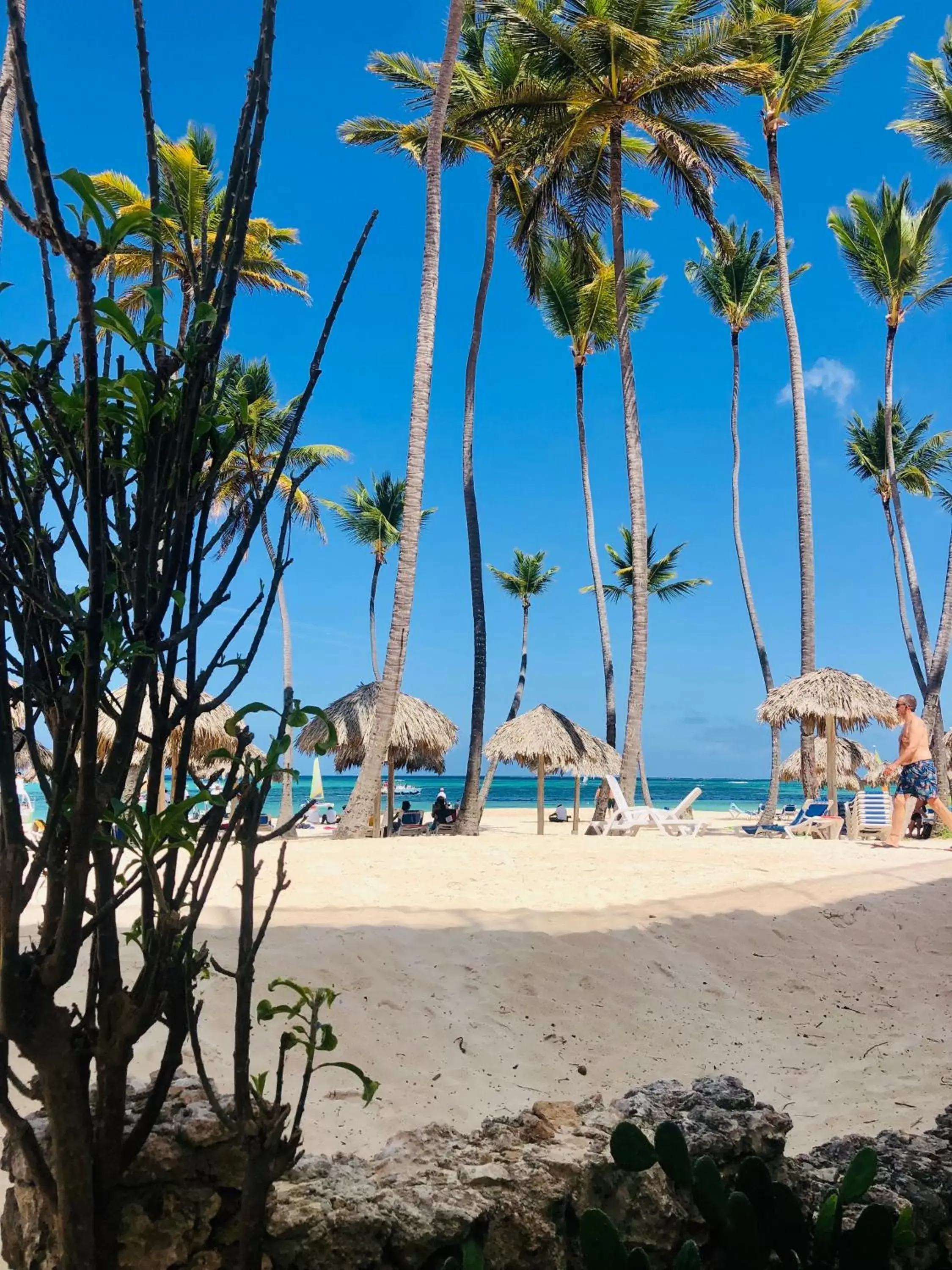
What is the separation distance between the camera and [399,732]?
15.4 m

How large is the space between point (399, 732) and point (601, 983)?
1057 cm

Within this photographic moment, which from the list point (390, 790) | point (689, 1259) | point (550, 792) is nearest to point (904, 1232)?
A: point (689, 1259)

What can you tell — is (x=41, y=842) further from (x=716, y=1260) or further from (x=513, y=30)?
(x=513, y=30)

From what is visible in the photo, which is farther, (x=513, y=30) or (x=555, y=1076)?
(x=513, y=30)

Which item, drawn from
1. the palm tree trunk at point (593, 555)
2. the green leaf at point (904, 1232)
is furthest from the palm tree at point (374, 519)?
the green leaf at point (904, 1232)

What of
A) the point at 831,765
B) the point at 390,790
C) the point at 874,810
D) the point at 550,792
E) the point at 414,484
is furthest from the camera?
the point at 550,792

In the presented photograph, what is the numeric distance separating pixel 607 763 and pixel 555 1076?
1168cm

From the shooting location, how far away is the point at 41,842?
148cm

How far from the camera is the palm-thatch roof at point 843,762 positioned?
2356 cm

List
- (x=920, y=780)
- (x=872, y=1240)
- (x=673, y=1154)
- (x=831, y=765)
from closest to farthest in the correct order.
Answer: (x=872, y=1240)
(x=673, y=1154)
(x=920, y=780)
(x=831, y=765)

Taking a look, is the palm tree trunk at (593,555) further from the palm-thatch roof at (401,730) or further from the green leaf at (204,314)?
the green leaf at (204,314)

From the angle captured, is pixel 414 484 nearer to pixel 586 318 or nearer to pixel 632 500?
pixel 632 500

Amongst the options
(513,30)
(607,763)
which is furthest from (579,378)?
(607,763)

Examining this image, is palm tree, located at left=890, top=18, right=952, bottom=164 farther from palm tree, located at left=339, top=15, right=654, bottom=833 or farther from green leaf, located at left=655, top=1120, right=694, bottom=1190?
green leaf, located at left=655, top=1120, right=694, bottom=1190
